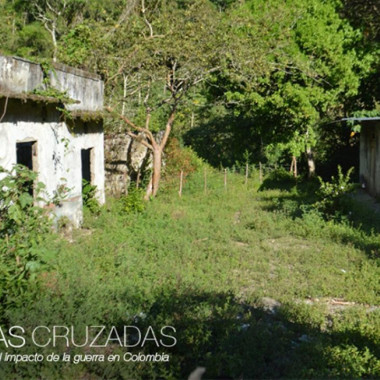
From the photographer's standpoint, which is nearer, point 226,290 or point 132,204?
point 226,290

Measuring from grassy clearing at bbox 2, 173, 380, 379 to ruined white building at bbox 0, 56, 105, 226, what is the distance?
3.72 ft

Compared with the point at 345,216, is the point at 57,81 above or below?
above

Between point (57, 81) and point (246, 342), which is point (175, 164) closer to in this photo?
point (57, 81)

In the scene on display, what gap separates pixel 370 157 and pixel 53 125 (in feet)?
36.5

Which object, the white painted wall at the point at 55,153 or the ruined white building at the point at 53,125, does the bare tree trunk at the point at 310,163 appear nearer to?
the ruined white building at the point at 53,125

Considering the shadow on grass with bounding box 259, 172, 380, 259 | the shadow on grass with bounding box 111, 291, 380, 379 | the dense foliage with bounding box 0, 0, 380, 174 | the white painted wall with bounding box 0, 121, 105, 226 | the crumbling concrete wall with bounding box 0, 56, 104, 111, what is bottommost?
the shadow on grass with bounding box 111, 291, 380, 379

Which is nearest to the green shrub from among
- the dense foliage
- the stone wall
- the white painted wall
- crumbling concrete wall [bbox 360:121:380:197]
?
the white painted wall

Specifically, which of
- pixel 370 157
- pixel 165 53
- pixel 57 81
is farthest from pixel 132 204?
pixel 370 157

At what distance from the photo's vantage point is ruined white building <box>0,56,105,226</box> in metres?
8.86

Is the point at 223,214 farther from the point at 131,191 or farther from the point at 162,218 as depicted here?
the point at 131,191

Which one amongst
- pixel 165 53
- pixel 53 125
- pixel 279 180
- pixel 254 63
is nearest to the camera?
pixel 53 125

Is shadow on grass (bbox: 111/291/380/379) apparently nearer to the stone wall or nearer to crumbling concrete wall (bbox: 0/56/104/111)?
crumbling concrete wall (bbox: 0/56/104/111)

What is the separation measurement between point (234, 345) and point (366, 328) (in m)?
1.77

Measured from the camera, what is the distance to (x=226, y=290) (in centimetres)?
739
